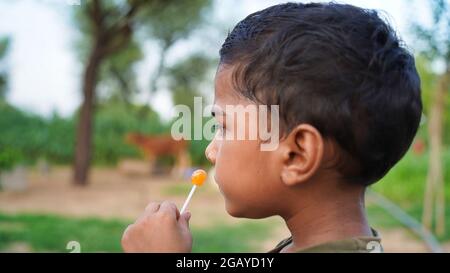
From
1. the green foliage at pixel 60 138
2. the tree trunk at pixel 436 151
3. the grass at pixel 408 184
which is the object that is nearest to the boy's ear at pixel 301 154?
the tree trunk at pixel 436 151

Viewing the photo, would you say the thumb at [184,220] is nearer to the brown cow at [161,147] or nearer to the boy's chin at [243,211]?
the boy's chin at [243,211]

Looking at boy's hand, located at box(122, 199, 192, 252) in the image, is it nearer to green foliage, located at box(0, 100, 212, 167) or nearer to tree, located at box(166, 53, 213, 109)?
green foliage, located at box(0, 100, 212, 167)

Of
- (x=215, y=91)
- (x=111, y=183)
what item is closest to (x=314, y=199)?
(x=215, y=91)

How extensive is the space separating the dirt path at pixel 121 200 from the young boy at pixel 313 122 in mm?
2497

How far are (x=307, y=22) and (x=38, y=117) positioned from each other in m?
6.43

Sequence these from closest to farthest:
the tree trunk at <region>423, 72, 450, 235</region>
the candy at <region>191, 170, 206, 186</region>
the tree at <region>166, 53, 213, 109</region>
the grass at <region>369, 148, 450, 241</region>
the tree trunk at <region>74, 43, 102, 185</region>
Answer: the candy at <region>191, 170, 206, 186</region>, the tree trunk at <region>423, 72, 450, 235</region>, the grass at <region>369, 148, 450, 241</region>, the tree trunk at <region>74, 43, 102, 185</region>, the tree at <region>166, 53, 213, 109</region>

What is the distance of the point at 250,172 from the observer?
682 millimetres

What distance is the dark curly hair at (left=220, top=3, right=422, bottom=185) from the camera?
0.63m

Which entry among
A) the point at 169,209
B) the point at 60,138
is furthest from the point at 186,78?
the point at 169,209

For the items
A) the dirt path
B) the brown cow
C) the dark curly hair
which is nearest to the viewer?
the dark curly hair

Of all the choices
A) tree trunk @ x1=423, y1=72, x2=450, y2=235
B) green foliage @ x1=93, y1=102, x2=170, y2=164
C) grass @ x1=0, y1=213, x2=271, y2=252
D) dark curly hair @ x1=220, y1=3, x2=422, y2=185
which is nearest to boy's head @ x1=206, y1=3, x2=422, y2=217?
dark curly hair @ x1=220, y1=3, x2=422, y2=185

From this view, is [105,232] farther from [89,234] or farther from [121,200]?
[121,200]

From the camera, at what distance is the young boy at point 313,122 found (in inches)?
24.8

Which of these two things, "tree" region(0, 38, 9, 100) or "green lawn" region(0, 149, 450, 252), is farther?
"tree" region(0, 38, 9, 100)
